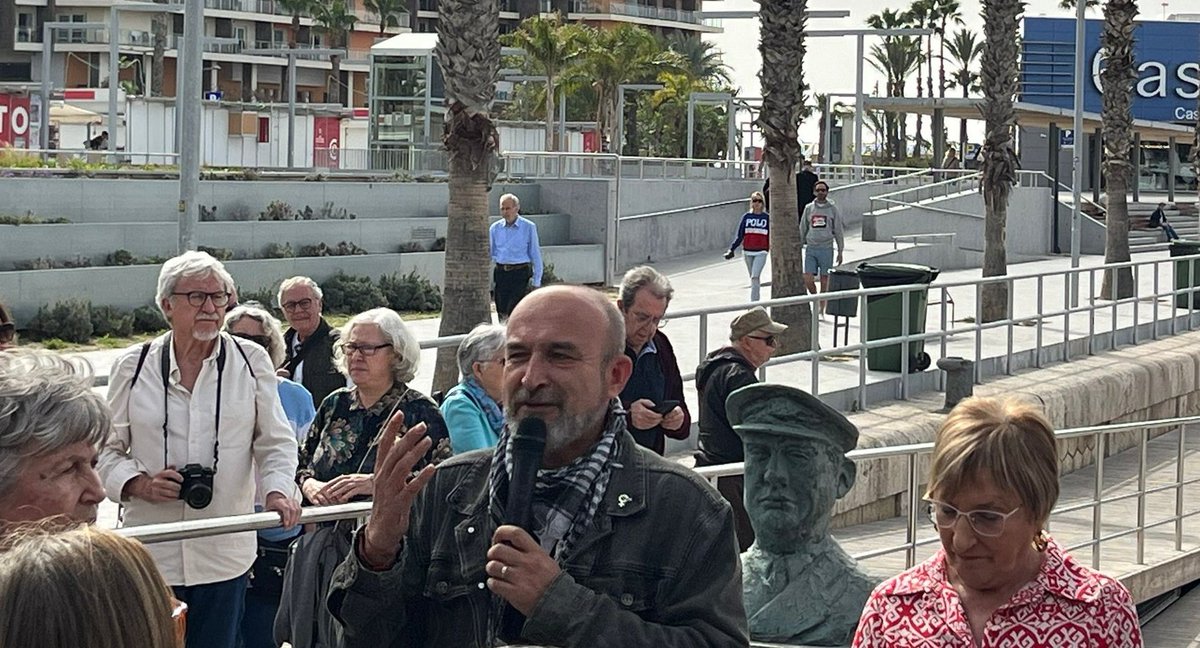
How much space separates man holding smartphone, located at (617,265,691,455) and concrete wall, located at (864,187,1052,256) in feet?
98.0

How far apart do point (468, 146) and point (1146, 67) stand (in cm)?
5704

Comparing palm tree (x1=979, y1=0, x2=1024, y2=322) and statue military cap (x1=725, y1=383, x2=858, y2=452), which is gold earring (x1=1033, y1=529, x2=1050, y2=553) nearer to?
statue military cap (x1=725, y1=383, x2=858, y2=452)

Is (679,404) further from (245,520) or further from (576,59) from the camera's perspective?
(576,59)

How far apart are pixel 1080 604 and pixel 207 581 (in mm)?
3139

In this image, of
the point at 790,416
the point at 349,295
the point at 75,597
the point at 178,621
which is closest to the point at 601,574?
the point at 178,621

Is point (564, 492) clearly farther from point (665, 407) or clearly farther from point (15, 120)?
point (15, 120)

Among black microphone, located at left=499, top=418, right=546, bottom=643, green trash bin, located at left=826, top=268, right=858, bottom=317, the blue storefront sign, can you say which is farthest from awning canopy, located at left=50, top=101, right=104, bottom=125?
black microphone, located at left=499, top=418, right=546, bottom=643

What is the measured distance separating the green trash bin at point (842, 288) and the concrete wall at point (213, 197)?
24.2ft

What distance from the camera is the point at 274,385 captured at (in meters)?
6.36

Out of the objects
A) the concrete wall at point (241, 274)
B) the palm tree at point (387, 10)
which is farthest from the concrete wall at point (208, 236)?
the palm tree at point (387, 10)

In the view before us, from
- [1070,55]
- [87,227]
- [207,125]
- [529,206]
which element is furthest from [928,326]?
[1070,55]

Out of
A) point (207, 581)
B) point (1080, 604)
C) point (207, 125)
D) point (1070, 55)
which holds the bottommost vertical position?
point (207, 581)

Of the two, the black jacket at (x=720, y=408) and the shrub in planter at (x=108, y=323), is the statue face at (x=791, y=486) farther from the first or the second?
the shrub in planter at (x=108, y=323)

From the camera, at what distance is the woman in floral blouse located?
629 centimetres
